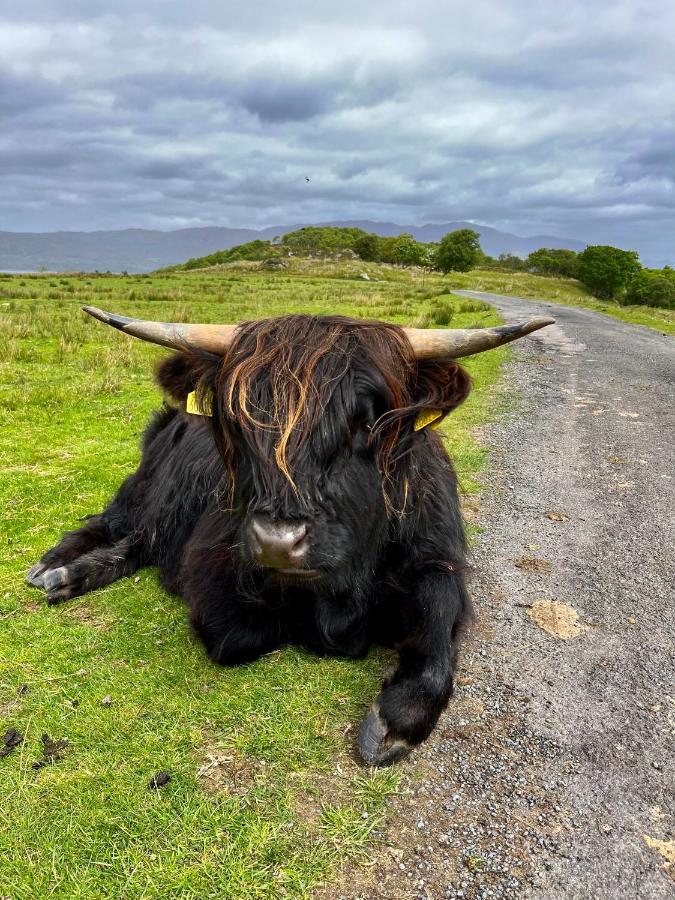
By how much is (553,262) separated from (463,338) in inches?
3687

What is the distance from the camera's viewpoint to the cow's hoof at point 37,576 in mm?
3489

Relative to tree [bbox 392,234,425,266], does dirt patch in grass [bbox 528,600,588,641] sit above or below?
below

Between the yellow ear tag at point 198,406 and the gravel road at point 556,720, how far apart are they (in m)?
1.65

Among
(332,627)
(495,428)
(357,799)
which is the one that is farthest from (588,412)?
(357,799)

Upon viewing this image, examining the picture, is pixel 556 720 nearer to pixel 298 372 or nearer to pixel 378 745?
pixel 378 745

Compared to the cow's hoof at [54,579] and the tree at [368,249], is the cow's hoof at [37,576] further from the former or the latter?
the tree at [368,249]

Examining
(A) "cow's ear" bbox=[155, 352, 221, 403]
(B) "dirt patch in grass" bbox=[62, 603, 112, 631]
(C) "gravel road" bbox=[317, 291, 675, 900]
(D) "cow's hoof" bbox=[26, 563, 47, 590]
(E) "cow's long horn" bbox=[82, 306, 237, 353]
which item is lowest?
(B) "dirt patch in grass" bbox=[62, 603, 112, 631]

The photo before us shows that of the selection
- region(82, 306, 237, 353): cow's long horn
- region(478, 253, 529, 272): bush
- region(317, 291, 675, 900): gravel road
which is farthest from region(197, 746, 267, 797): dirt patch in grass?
region(478, 253, 529, 272): bush

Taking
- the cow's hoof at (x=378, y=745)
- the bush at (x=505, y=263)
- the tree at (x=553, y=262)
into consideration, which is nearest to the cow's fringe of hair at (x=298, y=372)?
the cow's hoof at (x=378, y=745)

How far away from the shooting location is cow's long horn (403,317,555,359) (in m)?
2.33

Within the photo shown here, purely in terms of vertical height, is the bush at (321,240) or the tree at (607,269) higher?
the bush at (321,240)

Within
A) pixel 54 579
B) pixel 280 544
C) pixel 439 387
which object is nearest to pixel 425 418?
pixel 439 387

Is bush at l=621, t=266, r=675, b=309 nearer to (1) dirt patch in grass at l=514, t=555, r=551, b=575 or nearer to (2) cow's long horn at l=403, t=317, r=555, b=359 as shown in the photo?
(1) dirt patch in grass at l=514, t=555, r=551, b=575

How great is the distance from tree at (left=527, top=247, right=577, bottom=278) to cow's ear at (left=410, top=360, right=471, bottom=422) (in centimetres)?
8836
